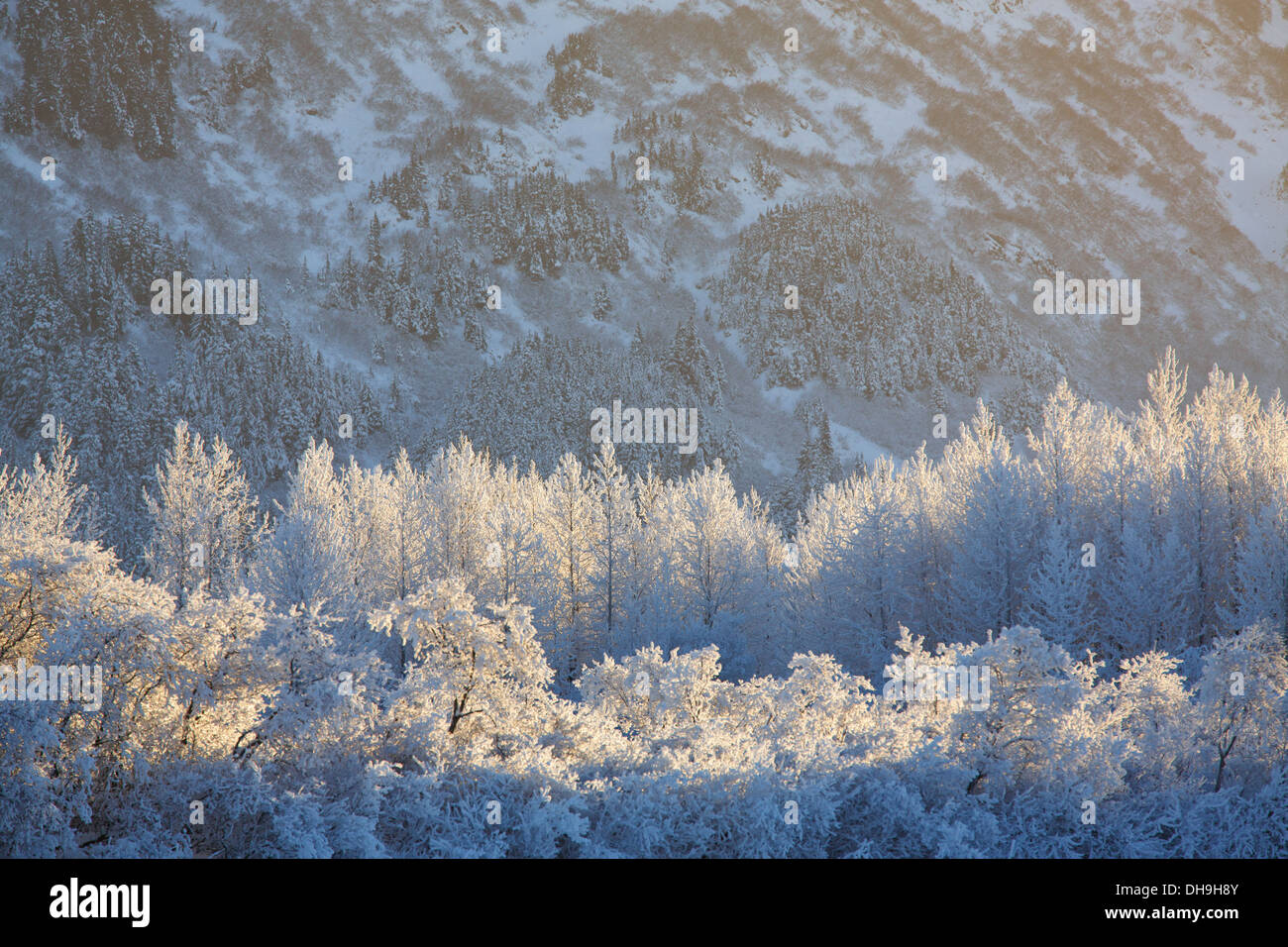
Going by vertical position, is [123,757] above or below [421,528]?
below

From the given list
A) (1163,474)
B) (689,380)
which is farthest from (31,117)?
(1163,474)

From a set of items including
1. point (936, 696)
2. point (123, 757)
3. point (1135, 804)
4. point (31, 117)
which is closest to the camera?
point (123, 757)

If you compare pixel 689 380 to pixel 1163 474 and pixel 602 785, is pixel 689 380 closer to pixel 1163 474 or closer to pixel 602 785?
pixel 1163 474

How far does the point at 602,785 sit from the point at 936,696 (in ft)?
20.1

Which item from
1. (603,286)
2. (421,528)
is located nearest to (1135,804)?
(421,528)

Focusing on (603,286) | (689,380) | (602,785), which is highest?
(603,286)

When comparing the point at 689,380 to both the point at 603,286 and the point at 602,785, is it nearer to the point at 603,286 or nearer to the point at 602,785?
the point at 603,286

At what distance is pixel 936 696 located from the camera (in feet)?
48.9

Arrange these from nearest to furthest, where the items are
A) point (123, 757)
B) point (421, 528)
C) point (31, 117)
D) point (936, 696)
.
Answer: point (123, 757), point (936, 696), point (421, 528), point (31, 117)

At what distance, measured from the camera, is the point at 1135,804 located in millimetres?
13805

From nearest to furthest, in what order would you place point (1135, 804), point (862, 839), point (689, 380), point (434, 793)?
1. point (434, 793)
2. point (862, 839)
3. point (1135, 804)
4. point (689, 380)
